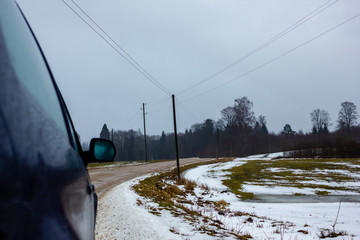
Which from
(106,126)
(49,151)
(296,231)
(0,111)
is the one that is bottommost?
(296,231)

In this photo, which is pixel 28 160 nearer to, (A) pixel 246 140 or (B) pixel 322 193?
(B) pixel 322 193

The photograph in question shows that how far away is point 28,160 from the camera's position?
81 cm

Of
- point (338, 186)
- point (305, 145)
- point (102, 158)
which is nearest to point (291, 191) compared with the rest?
point (338, 186)

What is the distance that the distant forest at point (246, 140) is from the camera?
50906mm

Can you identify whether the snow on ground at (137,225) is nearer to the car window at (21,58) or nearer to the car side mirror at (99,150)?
the car side mirror at (99,150)

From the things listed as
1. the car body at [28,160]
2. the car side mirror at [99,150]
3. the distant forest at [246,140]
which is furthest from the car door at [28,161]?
the distant forest at [246,140]

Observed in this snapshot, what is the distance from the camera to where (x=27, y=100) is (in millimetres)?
929

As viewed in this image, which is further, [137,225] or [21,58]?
[137,225]

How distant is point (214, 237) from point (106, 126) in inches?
3449

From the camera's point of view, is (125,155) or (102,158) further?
(125,155)

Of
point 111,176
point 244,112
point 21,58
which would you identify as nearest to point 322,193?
point 111,176

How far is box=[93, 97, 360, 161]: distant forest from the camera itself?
5091 cm

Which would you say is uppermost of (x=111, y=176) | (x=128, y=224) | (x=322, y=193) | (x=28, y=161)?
(x=28, y=161)

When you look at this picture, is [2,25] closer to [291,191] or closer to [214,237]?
[214,237]
